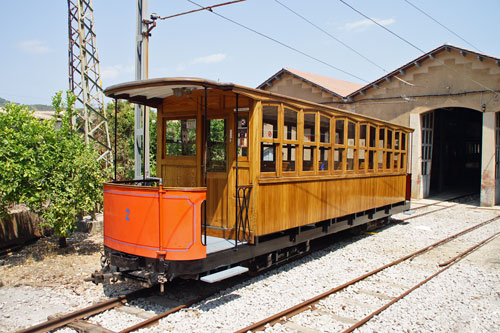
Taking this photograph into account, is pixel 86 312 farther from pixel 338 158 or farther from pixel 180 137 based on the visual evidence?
pixel 338 158

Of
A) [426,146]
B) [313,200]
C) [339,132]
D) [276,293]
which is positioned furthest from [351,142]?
[426,146]

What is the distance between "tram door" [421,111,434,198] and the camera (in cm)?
1992

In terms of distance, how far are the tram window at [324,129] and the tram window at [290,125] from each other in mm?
862

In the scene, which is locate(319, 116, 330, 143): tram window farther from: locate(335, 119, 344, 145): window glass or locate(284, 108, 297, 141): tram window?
locate(284, 108, 297, 141): tram window

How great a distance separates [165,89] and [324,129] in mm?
3211

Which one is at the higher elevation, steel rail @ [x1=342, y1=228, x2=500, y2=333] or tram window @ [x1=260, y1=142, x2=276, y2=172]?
tram window @ [x1=260, y1=142, x2=276, y2=172]

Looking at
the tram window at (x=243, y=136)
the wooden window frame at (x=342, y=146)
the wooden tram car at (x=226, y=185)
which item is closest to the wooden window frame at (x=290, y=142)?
the wooden tram car at (x=226, y=185)

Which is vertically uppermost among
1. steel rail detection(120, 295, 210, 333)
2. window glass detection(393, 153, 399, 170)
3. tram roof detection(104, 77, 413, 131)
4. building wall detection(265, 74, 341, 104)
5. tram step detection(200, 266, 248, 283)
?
building wall detection(265, 74, 341, 104)

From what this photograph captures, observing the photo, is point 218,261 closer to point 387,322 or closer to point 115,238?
point 115,238

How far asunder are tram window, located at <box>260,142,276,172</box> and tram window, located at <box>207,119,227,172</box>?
65cm

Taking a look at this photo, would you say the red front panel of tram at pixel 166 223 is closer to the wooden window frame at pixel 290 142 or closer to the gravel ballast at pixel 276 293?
the gravel ballast at pixel 276 293

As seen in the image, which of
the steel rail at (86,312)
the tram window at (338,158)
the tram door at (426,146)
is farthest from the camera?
the tram door at (426,146)

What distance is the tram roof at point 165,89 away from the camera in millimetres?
5287

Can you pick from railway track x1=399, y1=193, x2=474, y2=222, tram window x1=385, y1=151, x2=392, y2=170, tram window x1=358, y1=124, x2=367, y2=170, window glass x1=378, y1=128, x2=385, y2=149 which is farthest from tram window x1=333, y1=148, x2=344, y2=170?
railway track x1=399, y1=193, x2=474, y2=222
